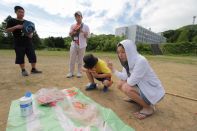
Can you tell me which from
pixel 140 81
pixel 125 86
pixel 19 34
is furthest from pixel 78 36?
pixel 140 81

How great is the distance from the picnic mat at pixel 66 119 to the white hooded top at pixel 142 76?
58cm

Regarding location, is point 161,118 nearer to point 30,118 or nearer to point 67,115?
point 67,115

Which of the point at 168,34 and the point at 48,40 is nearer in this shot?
the point at 48,40

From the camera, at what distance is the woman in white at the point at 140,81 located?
7.47ft

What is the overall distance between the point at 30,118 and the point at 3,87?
1.89 meters

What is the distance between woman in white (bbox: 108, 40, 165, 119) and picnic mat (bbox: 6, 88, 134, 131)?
0.48 meters

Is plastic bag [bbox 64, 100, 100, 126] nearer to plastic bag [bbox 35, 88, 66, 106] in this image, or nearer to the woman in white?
plastic bag [bbox 35, 88, 66, 106]

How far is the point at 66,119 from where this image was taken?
2035 millimetres

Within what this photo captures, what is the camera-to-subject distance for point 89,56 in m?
3.01

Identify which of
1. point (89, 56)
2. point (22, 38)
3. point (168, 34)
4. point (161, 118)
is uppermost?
point (168, 34)

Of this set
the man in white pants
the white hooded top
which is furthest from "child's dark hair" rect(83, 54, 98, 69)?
the man in white pants

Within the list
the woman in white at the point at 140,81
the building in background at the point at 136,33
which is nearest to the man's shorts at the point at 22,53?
the woman in white at the point at 140,81

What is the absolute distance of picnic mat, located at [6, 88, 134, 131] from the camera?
1858mm

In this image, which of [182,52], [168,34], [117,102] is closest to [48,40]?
[182,52]
